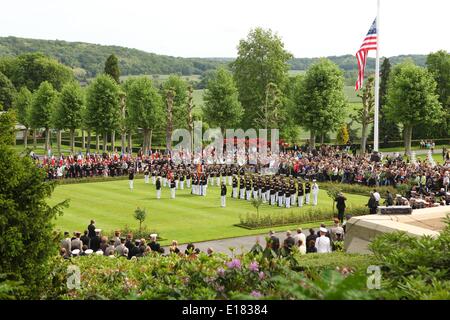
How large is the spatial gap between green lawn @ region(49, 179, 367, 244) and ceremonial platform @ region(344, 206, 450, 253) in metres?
10.5

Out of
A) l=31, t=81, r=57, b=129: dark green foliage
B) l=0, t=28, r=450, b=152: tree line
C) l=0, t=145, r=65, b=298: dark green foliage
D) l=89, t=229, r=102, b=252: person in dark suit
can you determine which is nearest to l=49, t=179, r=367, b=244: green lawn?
l=89, t=229, r=102, b=252: person in dark suit

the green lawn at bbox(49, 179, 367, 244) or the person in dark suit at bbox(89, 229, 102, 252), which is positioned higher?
the person in dark suit at bbox(89, 229, 102, 252)

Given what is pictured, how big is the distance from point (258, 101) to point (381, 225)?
182 feet

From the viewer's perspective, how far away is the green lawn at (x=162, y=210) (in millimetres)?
25531

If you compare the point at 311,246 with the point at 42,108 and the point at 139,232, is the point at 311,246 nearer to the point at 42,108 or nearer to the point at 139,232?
the point at 139,232

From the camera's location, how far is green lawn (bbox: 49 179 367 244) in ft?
83.8

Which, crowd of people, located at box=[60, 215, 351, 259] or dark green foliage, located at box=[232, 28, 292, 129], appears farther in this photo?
dark green foliage, located at box=[232, 28, 292, 129]

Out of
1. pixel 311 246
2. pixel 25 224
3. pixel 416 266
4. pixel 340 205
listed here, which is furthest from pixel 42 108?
pixel 416 266

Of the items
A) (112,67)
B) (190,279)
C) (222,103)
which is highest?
(112,67)

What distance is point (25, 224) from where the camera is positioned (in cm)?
1049

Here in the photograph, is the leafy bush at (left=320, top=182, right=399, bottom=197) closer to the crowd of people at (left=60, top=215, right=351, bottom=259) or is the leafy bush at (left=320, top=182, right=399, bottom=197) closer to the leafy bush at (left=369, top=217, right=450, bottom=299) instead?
the crowd of people at (left=60, top=215, right=351, bottom=259)
